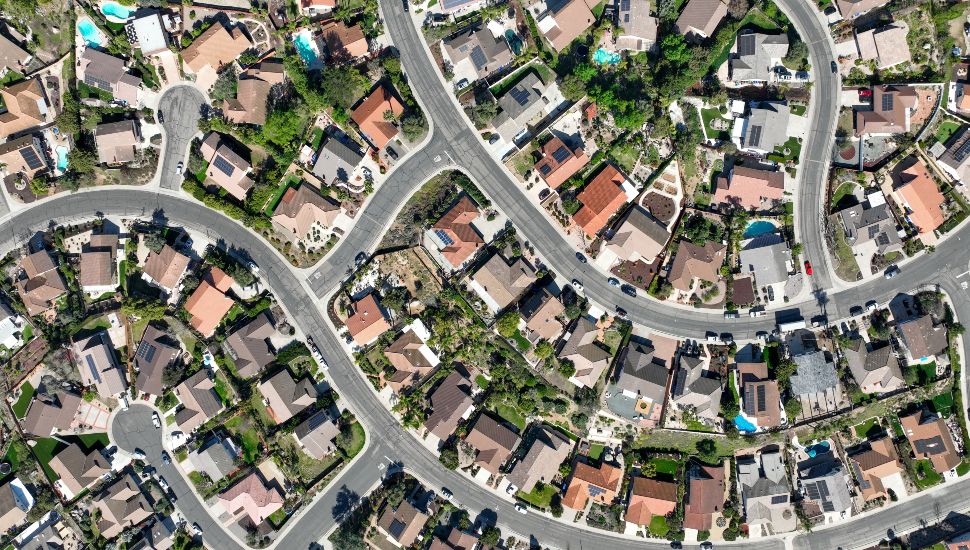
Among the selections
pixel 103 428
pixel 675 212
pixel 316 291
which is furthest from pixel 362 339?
pixel 675 212

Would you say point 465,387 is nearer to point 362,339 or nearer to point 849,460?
point 362,339

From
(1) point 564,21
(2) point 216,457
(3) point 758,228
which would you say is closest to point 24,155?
(2) point 216,457

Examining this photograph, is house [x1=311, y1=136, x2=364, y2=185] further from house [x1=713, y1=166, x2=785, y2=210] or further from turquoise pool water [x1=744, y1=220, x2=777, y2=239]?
turquoise pool water [x1=744, y1=220, x2=777, y2=239]

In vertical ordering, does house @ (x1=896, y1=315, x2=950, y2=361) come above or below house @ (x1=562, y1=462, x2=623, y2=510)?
above

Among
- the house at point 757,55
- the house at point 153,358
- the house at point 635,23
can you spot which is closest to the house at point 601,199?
the house at point 635,23

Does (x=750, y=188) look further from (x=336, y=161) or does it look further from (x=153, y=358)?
(x=153, y=358)

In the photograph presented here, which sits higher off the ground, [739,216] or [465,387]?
[739,216]

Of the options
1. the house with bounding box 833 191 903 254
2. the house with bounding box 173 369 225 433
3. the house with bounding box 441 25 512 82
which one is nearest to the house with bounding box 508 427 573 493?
the house with bounding box 173 369 225 433
